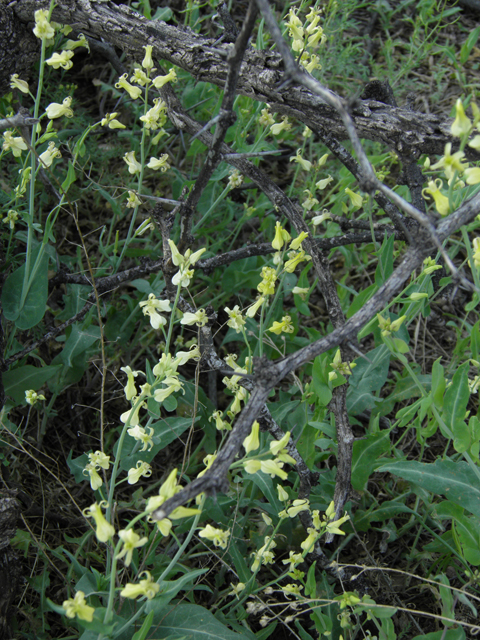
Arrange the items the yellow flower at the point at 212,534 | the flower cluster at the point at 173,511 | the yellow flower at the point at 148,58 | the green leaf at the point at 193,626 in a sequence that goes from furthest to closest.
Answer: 1. the yellow flower at the point at 148,58
2. the green leaf at the point at 193,626
3. the yellow flower at the point at 212,534
4. the flower cluster at the point at 173,511

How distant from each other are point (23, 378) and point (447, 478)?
152 cm

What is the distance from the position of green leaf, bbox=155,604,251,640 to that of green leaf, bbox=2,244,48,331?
1133 mm

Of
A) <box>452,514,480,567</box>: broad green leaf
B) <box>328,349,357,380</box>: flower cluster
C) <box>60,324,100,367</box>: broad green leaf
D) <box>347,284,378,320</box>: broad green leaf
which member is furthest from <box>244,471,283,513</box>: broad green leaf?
<box>60,324,100,367</box>: broad green leaf

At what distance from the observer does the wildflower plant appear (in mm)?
1255

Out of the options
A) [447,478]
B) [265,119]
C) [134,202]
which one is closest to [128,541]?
[447,478]

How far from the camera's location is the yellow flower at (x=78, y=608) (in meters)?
1.02

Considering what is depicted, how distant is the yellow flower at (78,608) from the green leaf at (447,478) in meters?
0.92

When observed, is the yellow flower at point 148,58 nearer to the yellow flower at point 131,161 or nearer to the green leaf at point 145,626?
the yellow flower at point 131,161

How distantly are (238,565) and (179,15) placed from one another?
10.2 ft

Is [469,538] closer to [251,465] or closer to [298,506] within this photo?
[298,506]

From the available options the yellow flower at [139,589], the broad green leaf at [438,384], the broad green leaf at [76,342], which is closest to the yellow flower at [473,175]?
the broad green leaf at [438,384]

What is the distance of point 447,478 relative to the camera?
1553mm

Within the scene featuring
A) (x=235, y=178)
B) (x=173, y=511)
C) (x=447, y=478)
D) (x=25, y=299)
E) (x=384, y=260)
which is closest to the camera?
(x=173, y=511)

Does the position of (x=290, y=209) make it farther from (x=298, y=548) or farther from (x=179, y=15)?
(x=179, y=15)
